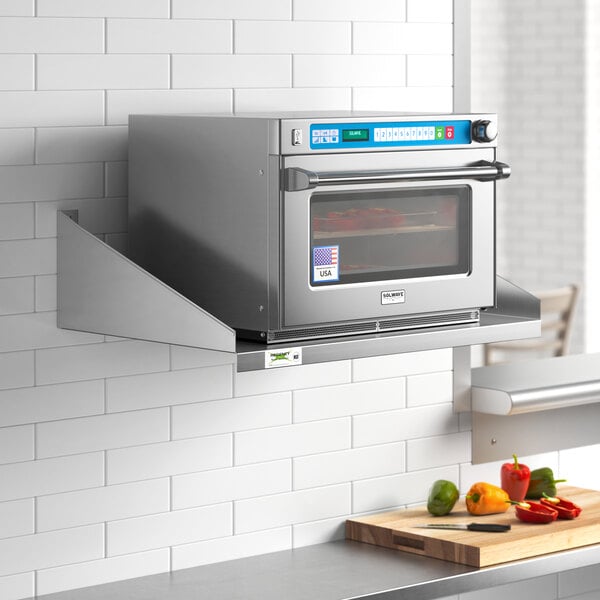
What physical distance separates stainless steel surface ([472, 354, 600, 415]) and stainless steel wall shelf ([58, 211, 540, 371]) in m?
0.48

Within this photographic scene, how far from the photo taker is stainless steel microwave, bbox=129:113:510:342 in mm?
2293

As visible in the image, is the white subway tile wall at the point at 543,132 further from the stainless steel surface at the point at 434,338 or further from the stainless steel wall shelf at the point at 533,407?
the stainless steel surface at the point at 434,338

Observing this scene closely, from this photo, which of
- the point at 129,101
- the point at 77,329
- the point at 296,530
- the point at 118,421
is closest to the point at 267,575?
the point at 296,530

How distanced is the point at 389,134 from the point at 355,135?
0.08m

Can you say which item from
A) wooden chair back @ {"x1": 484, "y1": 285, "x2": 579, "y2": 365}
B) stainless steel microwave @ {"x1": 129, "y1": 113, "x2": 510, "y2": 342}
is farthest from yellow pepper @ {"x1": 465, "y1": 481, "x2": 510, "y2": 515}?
wooden chair back @ {"x1": 484, "y1": 285, "x2": 579, "y2": 365}

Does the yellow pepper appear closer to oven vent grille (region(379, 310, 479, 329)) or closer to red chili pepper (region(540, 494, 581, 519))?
red chili pepper (region(540, 494, 581, 519))

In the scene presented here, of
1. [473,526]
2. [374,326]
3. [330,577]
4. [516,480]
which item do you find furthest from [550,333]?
[374,326]

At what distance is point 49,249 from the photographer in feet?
8.16

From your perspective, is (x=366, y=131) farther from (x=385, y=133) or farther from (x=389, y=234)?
(x=389, y=234)

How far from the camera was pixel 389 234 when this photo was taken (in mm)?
2443

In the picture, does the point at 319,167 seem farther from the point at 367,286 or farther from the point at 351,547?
the point at 351,547

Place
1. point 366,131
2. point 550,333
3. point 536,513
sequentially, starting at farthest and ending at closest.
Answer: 1. point 550,333
2. point 536,513
3. point 366,131

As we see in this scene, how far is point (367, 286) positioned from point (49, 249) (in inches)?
25.1

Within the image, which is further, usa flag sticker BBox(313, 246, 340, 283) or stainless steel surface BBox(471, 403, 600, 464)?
stainless steel surface BBox(471, 403, 600, 464)
